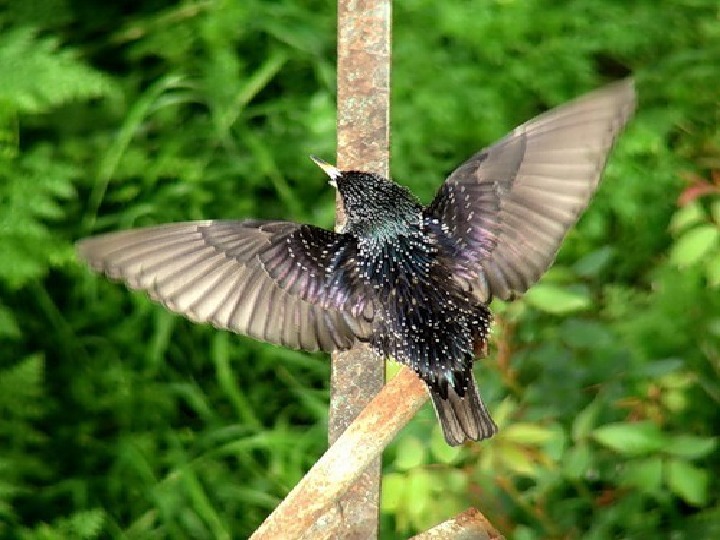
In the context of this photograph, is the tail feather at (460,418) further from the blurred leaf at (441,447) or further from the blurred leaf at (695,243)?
the blurred leaf at (695,243)

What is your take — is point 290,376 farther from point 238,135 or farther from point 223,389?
point 238,135

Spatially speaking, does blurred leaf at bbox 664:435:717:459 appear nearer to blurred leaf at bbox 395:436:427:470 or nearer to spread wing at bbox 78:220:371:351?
blurred leaf at bbox 395:436:427:470

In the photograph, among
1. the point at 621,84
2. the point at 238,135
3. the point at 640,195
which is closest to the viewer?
the point at 621,84

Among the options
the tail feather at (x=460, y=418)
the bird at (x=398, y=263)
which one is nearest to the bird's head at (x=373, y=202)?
the bird at (x=398, y=263)

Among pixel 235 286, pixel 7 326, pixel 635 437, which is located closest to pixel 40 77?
pixel 7 326

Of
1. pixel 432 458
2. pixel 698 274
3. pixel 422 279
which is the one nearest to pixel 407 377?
pixel 422 279

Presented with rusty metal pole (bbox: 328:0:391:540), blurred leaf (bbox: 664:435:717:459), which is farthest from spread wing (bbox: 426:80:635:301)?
blurred leaf (bbox: 664:435:717:459)
